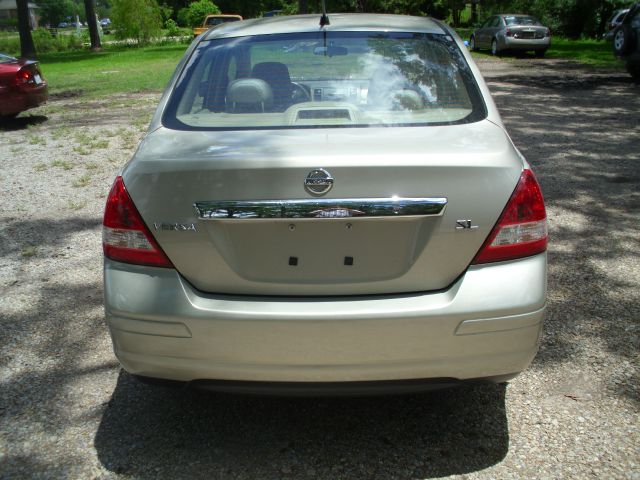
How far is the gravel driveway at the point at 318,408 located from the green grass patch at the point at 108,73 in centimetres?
1231

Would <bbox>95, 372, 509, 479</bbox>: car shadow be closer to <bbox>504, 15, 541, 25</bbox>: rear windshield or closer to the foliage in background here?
<bbox>504, 15, 541, 25</bbox>: rear windshield

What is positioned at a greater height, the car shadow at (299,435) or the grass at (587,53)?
the car shadow at (299,435)

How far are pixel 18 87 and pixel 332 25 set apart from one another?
31.1 feet

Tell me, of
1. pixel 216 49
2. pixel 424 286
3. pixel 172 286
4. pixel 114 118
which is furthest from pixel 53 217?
pixel 114 118

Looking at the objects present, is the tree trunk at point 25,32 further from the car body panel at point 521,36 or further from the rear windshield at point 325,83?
the rear windshield at point 325,83

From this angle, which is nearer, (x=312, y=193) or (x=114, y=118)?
(x=312, y=193)

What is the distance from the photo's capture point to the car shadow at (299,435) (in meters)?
2.79

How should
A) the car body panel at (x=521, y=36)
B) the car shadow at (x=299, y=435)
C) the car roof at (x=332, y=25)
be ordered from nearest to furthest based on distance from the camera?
the car shadow at (x=299, y=435) < the car roof at (x=332, y=25) < the car body panel at (x=521, y=36)

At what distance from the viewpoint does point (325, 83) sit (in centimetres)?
362

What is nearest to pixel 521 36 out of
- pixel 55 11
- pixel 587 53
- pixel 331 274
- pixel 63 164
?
pixel 587 53

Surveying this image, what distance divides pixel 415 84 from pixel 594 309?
193 cm

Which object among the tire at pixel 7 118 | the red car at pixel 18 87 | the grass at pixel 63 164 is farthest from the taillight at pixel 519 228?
the tire at pixel 7 118

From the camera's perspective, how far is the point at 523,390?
335 centimetres

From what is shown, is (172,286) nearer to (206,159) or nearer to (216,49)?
(206,159)
